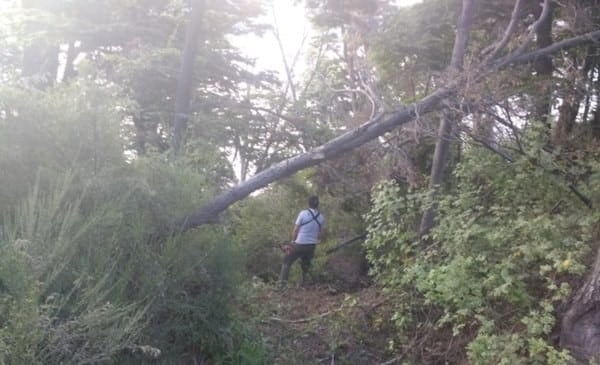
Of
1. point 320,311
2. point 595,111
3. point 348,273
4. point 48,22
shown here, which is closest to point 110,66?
point 48,22

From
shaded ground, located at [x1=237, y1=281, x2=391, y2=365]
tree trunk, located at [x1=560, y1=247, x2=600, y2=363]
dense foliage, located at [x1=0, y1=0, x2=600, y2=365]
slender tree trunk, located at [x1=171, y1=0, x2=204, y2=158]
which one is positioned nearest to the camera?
dense foliage, located at [x1=0, y1=0, x2=600, y2=365]

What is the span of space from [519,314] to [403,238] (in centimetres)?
200

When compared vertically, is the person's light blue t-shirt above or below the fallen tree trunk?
below

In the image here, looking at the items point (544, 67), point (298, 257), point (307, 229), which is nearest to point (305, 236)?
point (307, 229)

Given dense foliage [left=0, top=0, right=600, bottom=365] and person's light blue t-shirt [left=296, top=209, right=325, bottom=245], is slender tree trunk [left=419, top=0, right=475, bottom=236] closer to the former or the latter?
dense foliage [left=0, top=0, right=600, bottom=365]

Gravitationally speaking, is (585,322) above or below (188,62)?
below

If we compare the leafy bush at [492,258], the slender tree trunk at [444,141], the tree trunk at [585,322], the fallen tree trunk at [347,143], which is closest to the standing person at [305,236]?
the fallen tree trunk at [347,143]

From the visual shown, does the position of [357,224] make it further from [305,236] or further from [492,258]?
[492,258]

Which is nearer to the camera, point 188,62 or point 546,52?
point 546,52

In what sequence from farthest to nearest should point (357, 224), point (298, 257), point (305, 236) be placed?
1. point (357, 224)
2. point (298, 257)
3. point (305, 236)

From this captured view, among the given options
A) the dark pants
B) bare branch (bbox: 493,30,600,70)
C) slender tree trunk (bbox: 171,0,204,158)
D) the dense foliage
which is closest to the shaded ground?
the dense foliage

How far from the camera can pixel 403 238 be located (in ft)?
25.7

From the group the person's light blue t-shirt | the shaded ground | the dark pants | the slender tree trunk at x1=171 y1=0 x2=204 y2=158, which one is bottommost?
the shaded ground

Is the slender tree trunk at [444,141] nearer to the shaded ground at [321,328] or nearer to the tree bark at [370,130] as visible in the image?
the tree bark at [370,130]
